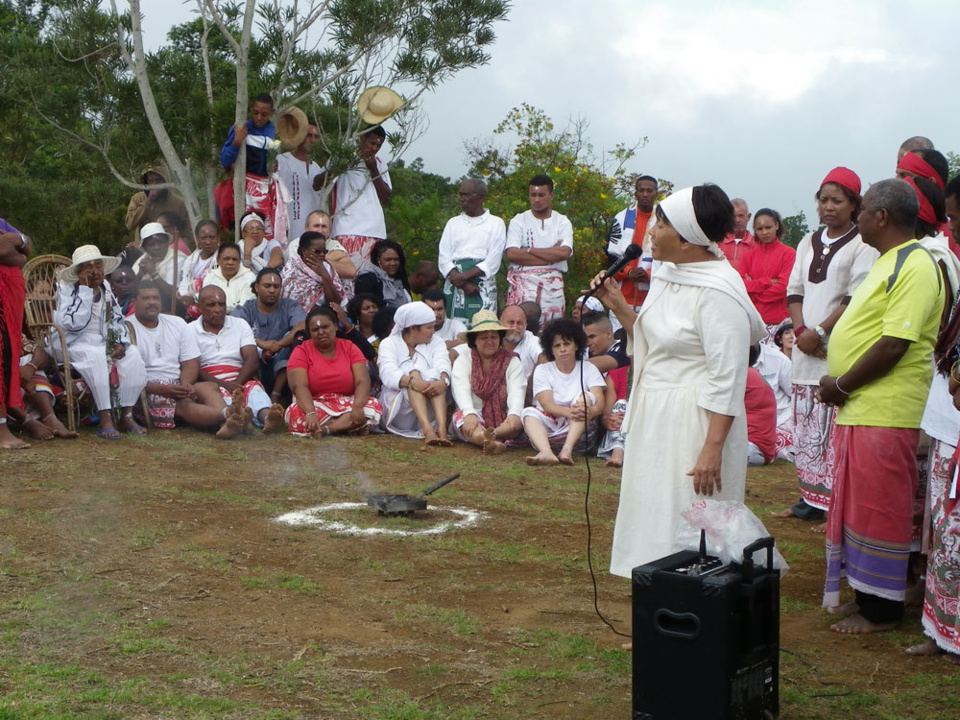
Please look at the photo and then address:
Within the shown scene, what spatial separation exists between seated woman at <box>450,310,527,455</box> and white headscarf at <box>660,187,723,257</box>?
565 cm

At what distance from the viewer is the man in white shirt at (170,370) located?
32.7 ft

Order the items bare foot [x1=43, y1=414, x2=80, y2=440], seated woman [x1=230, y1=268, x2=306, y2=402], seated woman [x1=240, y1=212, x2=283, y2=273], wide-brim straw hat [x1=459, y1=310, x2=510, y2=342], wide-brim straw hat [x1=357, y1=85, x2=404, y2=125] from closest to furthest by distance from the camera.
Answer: bare foot [x1=43, y1=414, x2=80, y2=440]
wide-brim straw hat [x1=459, y1=310, x2=510, y2=342]
seated woman [x1=230, y1=268, x2=306, y2=402]
seated woman [x1=240, y1=212, x2=283, y2=273]
wide-brim straw hat [x1=357, y1=85, x2=404, y2=125]

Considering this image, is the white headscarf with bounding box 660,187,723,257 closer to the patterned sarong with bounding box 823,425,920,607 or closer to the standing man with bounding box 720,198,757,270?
the patterned sarong with bounding box 823,425,920,607

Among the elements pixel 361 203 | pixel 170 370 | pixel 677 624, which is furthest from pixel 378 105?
pixel 677 624

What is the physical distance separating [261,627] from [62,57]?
941 cm

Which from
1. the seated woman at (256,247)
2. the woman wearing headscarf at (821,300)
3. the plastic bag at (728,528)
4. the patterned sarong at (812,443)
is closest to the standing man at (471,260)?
the seated woman at (256,247)

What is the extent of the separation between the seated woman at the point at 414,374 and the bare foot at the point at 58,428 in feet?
8.97

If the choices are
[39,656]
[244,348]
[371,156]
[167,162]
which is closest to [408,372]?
[244,348]

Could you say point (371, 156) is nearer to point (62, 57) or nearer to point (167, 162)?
point (167, 162)

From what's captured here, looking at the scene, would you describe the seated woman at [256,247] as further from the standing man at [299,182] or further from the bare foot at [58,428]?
the bare foot at [58,428]

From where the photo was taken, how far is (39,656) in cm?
433

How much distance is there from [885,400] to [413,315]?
6.04 metres

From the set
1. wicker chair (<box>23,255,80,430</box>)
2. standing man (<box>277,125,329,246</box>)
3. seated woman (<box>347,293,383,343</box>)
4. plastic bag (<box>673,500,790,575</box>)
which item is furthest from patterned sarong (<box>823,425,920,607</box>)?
standing man (<box>277,125,329,246</box>)

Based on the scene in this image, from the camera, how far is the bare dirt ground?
4.08 meters
